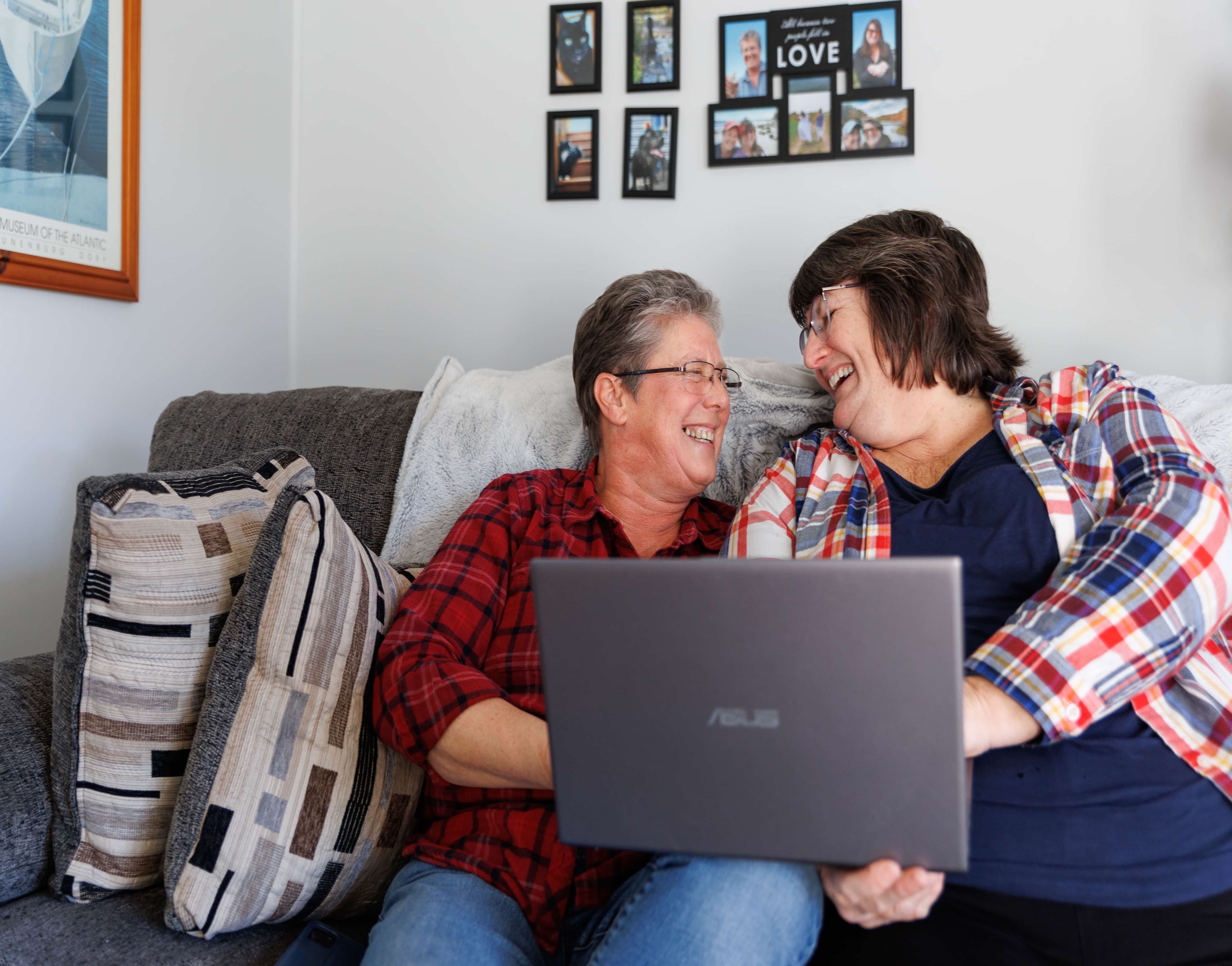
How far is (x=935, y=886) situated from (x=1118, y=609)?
0.34 metres

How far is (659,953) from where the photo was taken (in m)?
0.80

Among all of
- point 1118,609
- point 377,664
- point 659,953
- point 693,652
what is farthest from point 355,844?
point 1118,609

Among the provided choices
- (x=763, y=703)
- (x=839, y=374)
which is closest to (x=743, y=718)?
(x=763, y=703)

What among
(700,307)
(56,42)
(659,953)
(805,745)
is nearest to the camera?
(805,745)

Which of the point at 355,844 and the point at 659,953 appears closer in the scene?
the point at 659,953

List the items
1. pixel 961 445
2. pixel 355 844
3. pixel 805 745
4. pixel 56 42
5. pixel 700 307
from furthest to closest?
pixel 56 42
pixel 700 307
pixel 961 445
pixel 355 844
pixel 805 745

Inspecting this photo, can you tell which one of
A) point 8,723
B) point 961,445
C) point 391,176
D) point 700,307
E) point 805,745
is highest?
point 391,176

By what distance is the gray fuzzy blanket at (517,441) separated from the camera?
1.47m

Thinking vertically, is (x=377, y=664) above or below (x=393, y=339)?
below

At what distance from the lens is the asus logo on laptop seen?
0.66 metres

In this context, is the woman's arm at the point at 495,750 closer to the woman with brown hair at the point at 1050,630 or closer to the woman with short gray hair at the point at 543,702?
the woman with short gray hair at the point at 543,702

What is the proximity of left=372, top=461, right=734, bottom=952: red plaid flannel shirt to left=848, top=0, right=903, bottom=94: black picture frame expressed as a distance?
102 centimetres

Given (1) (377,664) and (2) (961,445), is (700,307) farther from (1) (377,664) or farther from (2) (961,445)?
(1) (377,664)

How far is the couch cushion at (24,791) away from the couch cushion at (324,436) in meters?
0.50
